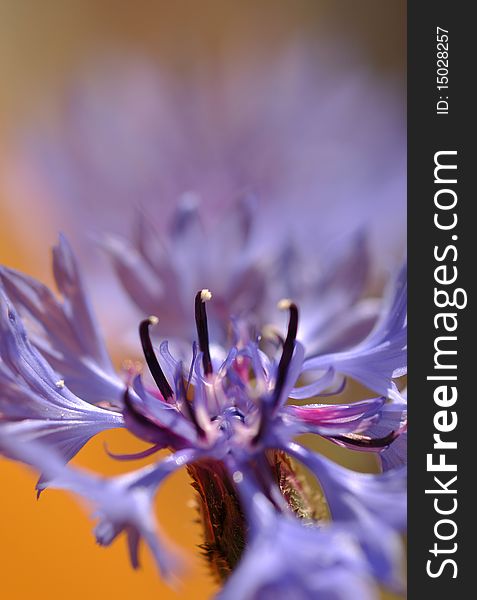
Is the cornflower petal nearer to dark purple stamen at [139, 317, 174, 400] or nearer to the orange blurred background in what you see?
dark purple stamen at [139, 317, 174, 400]

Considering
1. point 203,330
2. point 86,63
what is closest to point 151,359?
point 203,330

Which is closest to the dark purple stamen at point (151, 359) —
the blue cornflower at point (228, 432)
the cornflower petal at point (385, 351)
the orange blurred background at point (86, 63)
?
the blue cornflower at point (228, 432)

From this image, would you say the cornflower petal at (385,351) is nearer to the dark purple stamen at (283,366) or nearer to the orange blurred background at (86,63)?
the dark purple stamen at (283,366)

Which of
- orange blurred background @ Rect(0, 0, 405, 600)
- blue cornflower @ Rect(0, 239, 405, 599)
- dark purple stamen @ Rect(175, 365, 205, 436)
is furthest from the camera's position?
orange blurred background @ Rect(0, 0, 405, 600)

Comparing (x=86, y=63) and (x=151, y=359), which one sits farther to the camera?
(x=86, y=63)

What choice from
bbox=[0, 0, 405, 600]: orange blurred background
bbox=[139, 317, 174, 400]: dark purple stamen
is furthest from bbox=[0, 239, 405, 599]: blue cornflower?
bbox=[0, 0, 405, 600]: orange blurred background

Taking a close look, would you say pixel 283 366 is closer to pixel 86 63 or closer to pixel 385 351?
pixel 385 351

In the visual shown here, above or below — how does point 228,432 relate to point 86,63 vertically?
below

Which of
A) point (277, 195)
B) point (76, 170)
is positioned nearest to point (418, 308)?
point (277, 195)

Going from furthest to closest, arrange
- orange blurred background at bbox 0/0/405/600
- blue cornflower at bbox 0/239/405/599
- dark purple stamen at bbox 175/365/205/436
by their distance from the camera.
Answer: orange blurred background at bbox 0/0/405/600, dark purple stamen at bbox 175/365/205/436, blue cornflower at bbox 0/239/405/599
